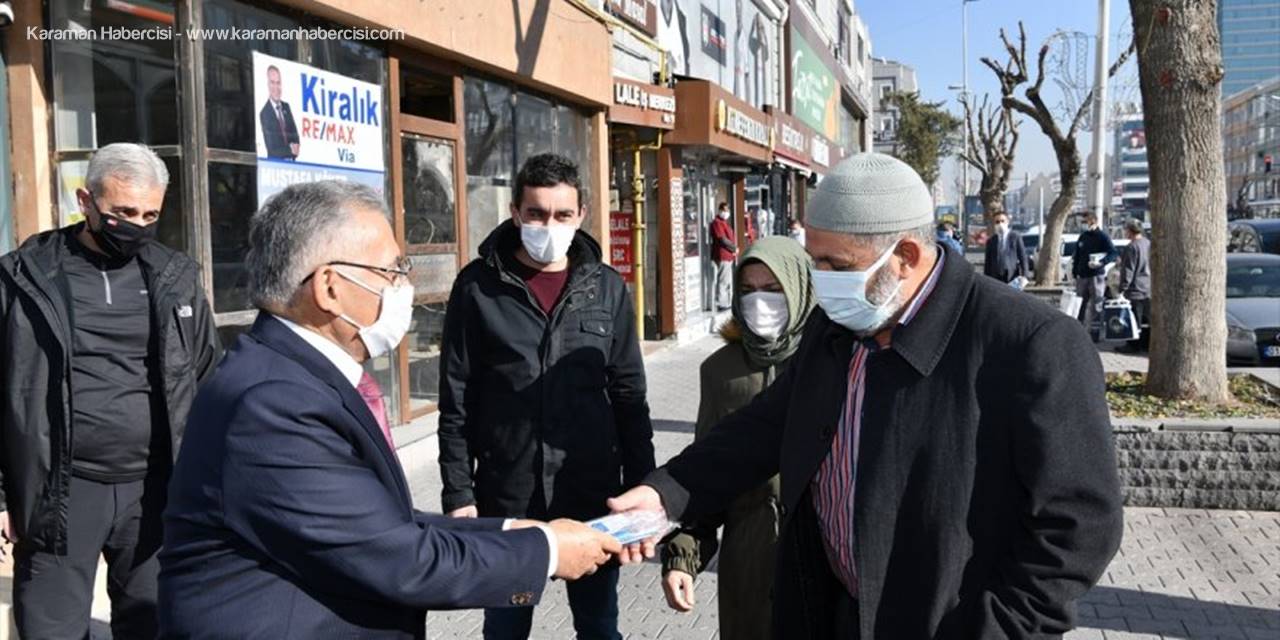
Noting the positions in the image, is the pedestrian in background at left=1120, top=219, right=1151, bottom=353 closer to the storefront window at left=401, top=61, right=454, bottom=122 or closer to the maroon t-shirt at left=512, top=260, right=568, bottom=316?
the storefront window at left=401, top=61, right=454, bottom=122

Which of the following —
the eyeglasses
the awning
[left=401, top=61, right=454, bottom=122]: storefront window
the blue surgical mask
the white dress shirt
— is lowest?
the white dress shirt

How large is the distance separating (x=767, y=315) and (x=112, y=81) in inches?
171

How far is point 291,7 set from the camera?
701 centimetres

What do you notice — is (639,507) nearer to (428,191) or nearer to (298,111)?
(298,111)

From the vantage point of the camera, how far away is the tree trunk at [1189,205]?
752 cm

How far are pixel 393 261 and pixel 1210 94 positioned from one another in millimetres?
7189

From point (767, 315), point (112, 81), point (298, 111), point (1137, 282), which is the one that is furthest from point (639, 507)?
point (1137, 282)

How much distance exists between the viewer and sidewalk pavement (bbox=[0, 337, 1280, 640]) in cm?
479

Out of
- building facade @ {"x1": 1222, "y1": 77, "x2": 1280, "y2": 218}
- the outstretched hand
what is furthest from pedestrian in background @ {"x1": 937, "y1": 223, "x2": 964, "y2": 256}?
building facade @ {"x1": 1222, "y1": 77, "x2": 1280, "y2": 218}

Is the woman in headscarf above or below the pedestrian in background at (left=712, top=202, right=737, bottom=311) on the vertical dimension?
below

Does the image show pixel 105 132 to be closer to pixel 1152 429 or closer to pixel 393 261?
pixel 393 261

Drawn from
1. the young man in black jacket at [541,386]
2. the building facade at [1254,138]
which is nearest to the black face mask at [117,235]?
the young man in black jacket at [541,386]

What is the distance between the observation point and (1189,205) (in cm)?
758

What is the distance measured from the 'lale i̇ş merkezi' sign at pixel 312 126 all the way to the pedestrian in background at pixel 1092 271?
11.6m
